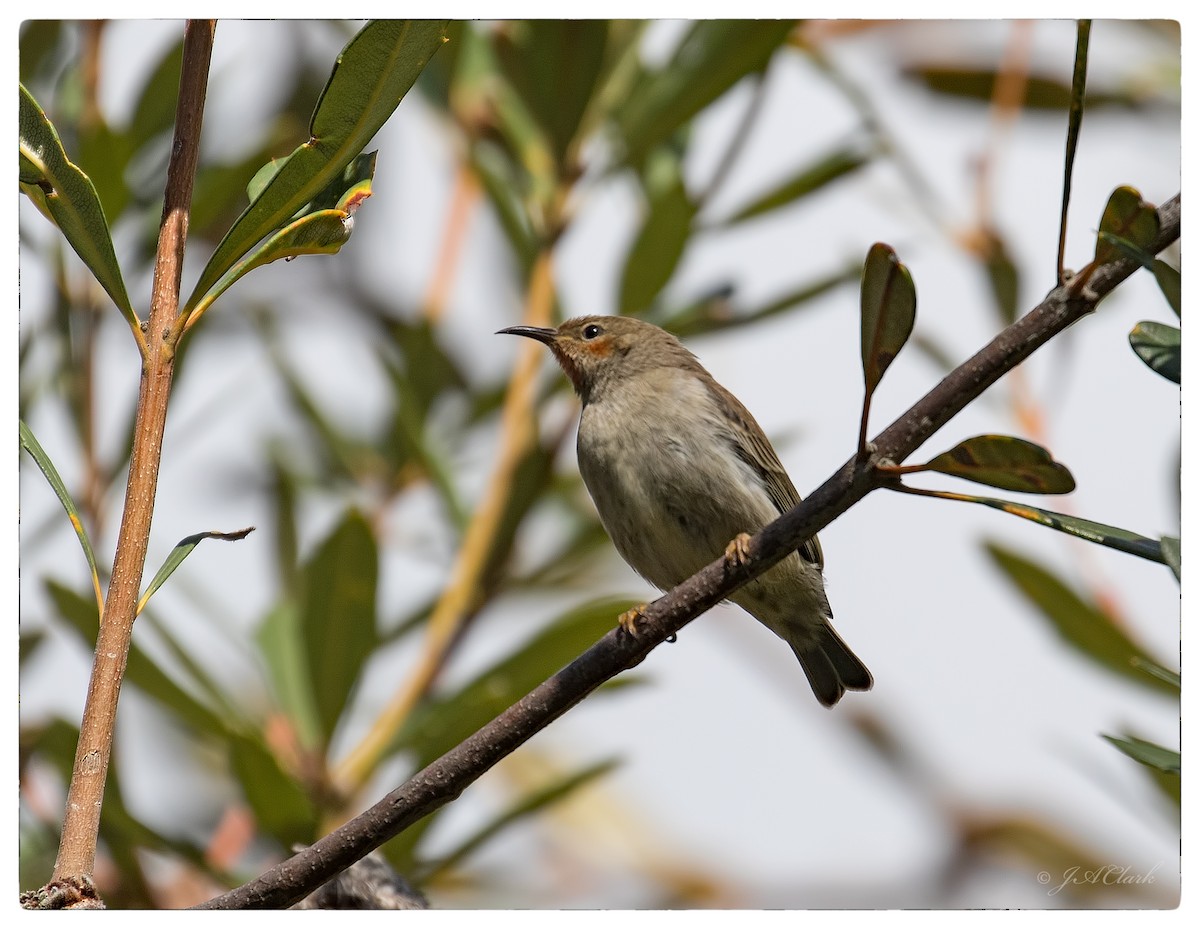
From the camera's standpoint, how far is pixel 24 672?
2.78 m

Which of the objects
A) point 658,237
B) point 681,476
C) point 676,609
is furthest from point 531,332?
point 676,609

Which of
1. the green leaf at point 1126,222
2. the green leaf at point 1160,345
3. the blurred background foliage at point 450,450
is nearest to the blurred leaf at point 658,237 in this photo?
the blurred background foliage at point 450,450

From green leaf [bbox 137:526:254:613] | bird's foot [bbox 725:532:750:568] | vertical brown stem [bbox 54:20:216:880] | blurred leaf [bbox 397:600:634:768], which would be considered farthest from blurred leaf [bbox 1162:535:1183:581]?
blurred leaf [bbox 397:600:634:768]

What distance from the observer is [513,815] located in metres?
2.93

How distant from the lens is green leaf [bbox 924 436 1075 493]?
1.64 metres

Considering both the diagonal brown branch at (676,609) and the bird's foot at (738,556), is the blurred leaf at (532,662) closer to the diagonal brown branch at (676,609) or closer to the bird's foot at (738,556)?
the diagonal brown branch at (676,609)

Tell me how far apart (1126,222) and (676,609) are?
0.71m

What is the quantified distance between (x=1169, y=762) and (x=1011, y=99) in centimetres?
217

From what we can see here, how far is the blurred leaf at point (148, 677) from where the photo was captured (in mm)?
2758

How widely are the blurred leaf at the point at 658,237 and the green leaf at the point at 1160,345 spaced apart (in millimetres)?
1877

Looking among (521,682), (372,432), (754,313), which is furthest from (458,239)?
(521,682)

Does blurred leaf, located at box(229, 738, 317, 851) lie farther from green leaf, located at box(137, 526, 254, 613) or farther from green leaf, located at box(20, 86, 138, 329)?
green leaf, located at box(20, 86, 138, 329)

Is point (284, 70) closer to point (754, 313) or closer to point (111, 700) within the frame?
point (754, 313)

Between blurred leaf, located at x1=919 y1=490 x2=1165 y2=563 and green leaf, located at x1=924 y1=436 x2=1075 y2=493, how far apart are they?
0.09ft
